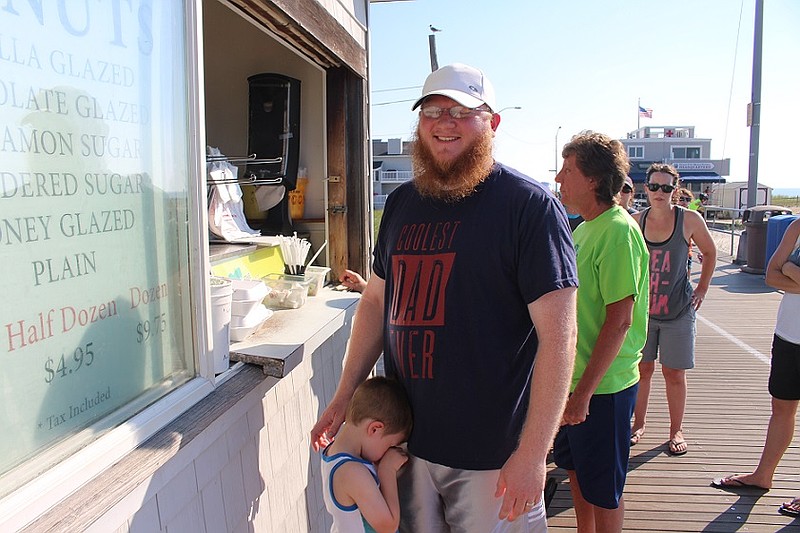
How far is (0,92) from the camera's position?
1097 mm

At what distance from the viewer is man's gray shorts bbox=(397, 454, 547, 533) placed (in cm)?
162

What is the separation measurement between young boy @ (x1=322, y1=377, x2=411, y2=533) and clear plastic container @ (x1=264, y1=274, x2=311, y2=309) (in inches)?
52.3

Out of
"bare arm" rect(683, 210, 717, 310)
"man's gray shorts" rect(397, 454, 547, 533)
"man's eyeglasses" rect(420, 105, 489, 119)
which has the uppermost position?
"man's eyeglasses" rect(420, 105, 489, 119)

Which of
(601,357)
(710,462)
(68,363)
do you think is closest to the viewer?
(68,363)

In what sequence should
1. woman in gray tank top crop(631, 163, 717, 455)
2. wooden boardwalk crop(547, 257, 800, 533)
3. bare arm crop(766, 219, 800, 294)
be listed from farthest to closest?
woman in gray tank top crop(631, 163, 717, 455) → wooden boardwalk crop(547, 257, 800, 533) → bare arm crop(766, 219, 800, 294)

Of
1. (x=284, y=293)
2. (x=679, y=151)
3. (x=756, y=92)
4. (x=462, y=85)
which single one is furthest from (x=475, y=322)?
(x=679, y=151)

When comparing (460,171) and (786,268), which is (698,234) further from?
(460,171)

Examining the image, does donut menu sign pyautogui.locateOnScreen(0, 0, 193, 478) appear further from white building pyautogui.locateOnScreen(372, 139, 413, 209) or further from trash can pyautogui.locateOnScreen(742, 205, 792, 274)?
white building pyautogui.locateOnScreen(372, 139, 413, 209)

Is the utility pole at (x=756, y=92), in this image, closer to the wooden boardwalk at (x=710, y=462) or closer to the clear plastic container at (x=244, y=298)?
the wooden boardwalk at (x=710, y=462)

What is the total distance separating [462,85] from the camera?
169 centimetres

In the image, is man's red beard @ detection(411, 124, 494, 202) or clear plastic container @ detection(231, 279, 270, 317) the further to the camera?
clear plastic container @ detection(231, 279, 270, 317)

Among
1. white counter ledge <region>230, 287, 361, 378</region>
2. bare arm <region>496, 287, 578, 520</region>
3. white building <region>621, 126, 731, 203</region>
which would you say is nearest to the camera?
bare arm <region>496, 287, 578, 520</region>

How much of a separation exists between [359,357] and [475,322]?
0.52 meters

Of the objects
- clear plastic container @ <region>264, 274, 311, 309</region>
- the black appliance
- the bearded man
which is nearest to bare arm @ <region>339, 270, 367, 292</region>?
clear plastic container @ <region>264, 274, 311, 309</region>
